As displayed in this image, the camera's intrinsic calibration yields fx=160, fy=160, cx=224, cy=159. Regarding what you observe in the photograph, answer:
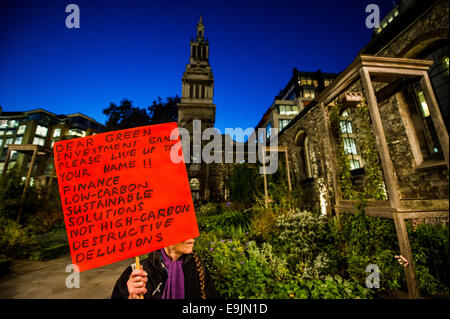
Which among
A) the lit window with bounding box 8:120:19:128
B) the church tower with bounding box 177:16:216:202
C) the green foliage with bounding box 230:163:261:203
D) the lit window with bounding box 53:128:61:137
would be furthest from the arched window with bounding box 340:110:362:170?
the lit window with bounding box 8:120:19:128

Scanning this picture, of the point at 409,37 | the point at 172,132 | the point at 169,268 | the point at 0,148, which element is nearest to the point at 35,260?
the point at 169,268

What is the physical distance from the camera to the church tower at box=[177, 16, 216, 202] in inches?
569

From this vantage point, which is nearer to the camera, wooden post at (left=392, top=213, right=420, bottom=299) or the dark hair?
the dark hair

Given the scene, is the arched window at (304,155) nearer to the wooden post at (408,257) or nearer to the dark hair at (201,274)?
the wooden post at (408,257)

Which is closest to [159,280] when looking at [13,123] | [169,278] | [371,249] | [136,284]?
[169,278]

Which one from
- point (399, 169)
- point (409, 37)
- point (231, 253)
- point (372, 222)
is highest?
point (409, 37)

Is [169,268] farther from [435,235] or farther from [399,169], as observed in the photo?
[399,169]

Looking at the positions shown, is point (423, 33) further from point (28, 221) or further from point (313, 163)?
point (28, 221)

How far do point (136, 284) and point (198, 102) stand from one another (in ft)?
56.6

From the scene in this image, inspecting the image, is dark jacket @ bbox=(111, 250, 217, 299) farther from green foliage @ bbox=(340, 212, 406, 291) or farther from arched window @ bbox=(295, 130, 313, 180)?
arched window @ bbox=(295, 130, 313, 180)

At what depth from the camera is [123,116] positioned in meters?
20.5

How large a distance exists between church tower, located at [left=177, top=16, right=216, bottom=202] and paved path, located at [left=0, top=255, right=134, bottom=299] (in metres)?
10.1
